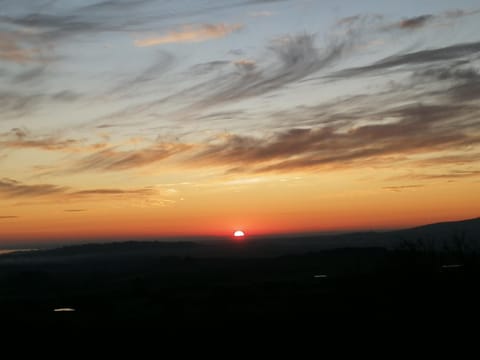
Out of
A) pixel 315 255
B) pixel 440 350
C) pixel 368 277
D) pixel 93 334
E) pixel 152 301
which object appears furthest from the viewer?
pixel 315 255

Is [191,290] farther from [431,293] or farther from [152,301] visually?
[431,293]

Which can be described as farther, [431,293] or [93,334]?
[431,293]

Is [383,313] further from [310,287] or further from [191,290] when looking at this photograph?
[191,290]

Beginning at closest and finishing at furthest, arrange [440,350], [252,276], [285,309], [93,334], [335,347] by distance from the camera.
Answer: [440,350]
[335,347]
[93,334]
[285,309]
[252,276]

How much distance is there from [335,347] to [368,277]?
21897 millimetres

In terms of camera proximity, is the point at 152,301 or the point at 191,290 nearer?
the point at 152,301

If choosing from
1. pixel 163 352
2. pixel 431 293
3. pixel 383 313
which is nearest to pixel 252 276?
pixel 431 293

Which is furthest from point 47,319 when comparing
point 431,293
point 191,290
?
point 431,293

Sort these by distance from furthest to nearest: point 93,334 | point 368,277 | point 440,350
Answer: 1. point 368,277
2. point 93,334
3. point 440,350

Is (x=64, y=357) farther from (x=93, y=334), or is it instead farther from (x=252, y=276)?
(x=252, y=276)

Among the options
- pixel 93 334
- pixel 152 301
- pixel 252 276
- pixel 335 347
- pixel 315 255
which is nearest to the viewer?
pixel 335 347

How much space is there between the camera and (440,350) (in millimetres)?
21516

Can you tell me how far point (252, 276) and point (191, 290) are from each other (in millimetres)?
22359

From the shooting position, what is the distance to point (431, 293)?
34.6 meters
